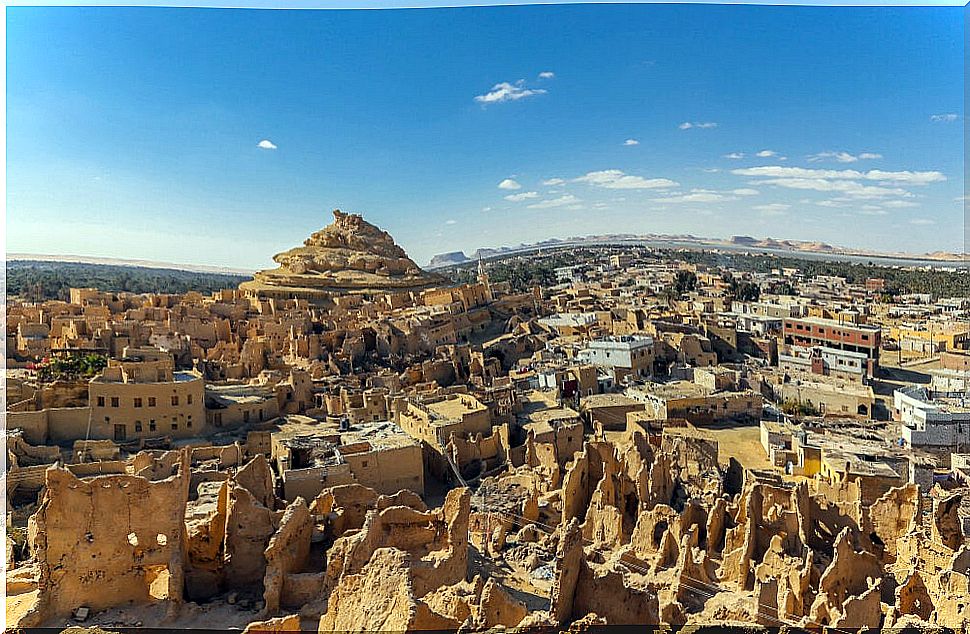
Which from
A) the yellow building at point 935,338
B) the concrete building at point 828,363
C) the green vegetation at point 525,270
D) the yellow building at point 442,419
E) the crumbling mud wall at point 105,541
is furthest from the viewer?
the green vegetation at point 525,270

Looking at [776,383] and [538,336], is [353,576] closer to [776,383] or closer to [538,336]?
[776,383]

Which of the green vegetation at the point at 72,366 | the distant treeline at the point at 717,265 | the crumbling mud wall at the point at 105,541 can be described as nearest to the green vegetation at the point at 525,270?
the distant treeline at the point at 717,265

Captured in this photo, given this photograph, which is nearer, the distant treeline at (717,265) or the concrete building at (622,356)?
the concrete building at (622,356)

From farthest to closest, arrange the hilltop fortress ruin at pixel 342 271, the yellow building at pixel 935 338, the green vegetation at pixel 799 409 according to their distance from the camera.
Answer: the hilltop fortress ruin at pixel 342 271 → the yellow building at pixel 935 338 → the green vegetation at pixel 799 409

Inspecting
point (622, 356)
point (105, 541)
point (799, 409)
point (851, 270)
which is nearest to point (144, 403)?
point (105, 541)

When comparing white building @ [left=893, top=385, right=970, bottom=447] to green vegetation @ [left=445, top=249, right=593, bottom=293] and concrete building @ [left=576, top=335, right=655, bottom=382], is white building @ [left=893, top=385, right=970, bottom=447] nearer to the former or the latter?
concrete building @ [left=576, top=335, right=655, bottom=382]

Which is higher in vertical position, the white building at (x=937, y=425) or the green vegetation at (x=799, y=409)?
the white building at (x=937, y=425)

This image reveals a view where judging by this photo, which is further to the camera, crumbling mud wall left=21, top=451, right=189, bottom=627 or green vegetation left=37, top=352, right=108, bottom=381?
green vegetation left=37, top=352, right=108, bottom=381

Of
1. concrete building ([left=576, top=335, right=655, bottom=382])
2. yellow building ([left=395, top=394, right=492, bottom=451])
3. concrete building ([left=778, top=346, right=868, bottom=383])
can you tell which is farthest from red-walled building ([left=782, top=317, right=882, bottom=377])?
yellow building ([left=395, top=394, right=492, bottom=451])

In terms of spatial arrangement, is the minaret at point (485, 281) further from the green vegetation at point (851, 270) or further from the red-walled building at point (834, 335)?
the red-walled building at point (834, 335)
